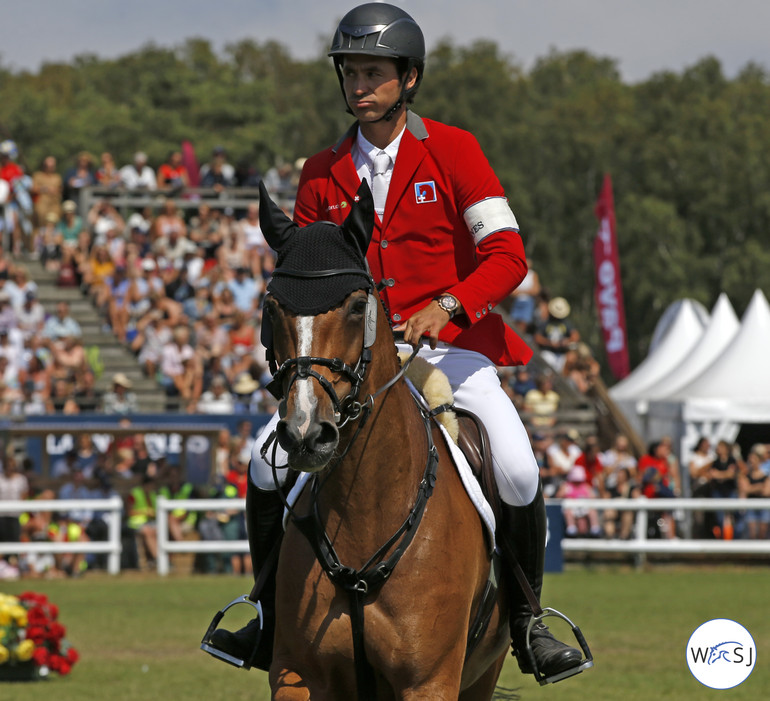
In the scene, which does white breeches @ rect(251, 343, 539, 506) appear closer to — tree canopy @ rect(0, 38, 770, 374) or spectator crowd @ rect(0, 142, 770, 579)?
spectator crowd @ rect(0, 142, 770, 579)

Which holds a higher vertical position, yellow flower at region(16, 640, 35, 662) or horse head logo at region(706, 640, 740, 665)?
horse head logo at region(706, 640, 740, 665)

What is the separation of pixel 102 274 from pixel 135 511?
22.8 ft

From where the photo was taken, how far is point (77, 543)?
59.5 ft

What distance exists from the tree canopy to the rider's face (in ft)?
180

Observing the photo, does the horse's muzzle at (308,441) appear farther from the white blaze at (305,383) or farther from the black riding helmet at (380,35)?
the black riding helmet at (380,35)

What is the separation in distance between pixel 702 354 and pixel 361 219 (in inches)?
901

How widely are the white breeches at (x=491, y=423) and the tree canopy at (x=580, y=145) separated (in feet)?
179

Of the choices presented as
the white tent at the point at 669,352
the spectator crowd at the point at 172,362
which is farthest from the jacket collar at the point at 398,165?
the white tent at the point at 669,352

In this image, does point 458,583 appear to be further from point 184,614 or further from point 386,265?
point 184,614

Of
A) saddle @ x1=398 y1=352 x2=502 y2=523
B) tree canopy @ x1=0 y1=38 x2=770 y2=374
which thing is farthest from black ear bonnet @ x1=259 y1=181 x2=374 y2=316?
tree canopy @ x1=0 y1=38 x2=770 y2=374

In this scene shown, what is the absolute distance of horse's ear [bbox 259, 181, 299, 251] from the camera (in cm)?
466

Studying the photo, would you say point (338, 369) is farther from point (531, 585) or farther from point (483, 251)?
point (531, 585)

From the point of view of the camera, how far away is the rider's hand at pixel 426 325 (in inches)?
191

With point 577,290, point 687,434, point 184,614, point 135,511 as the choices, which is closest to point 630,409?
point 687,434
